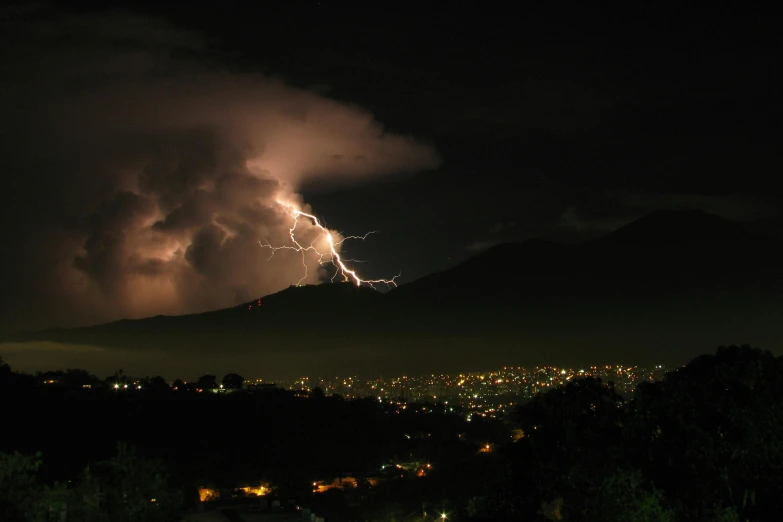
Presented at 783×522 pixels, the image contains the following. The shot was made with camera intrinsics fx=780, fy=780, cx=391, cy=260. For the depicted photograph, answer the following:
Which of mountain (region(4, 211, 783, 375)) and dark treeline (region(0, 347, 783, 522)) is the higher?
mountain (region(4, 211, 783, 375))

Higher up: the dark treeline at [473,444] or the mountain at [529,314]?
the mountain at [529,314]

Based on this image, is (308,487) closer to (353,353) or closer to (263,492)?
(263,492)

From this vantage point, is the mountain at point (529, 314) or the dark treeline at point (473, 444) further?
the mountain at point (529, 314)

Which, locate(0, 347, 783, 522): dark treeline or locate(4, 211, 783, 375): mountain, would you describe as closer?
locate(0, 347, 783, 522): dark treeline

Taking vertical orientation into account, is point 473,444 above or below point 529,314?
below
